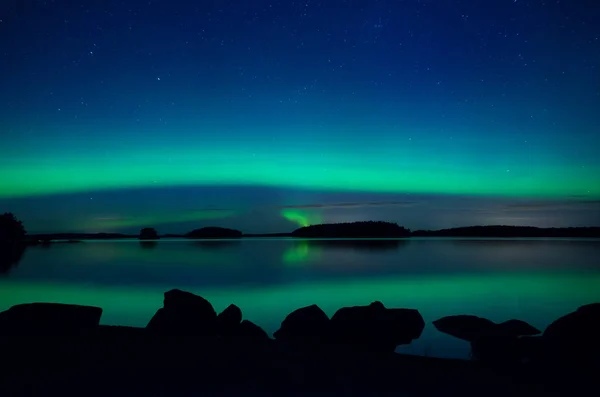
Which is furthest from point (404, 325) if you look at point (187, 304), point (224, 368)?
point (224, 368)

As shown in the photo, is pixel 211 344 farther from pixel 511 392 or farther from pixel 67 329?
pixel 511 392

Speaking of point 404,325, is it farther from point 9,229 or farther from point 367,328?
point 9,229

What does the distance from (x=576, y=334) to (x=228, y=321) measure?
7619mm

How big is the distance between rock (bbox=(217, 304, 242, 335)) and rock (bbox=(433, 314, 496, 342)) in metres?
6.62

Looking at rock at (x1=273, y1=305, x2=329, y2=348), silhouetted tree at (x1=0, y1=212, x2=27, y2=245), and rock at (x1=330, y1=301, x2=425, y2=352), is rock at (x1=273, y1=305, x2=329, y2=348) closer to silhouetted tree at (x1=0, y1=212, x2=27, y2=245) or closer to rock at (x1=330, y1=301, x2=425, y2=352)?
rock at (x1=330, y1=301, x2=425, y2=352)

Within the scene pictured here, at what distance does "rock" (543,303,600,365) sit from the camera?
9.18 meters

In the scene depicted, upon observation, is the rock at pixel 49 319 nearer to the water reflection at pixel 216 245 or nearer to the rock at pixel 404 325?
the rock at pixel 404 325

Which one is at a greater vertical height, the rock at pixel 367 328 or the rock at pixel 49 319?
the rock at pixel 49 319

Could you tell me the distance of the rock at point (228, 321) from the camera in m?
11.2

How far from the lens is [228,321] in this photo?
11523 millimetres

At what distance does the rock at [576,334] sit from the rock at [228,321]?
6.60m

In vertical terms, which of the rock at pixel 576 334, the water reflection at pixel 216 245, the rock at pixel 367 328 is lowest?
the water reflection at pixel 216 245

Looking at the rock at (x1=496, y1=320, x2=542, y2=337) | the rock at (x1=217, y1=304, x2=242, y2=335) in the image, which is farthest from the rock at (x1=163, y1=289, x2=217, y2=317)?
the rock at (x1=496, y1=320, x2=542, y2=337)

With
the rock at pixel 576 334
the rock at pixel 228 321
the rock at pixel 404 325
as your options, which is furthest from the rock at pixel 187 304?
the rock at pixel 576 334
